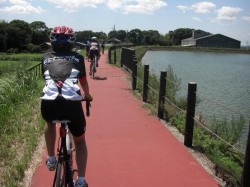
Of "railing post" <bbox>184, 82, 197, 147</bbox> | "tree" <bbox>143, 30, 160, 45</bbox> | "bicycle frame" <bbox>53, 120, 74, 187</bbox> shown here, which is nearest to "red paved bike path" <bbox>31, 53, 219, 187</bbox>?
"railing post" <bbox>184, 82, 197, 147</bbox>

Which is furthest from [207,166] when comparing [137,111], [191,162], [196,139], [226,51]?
[226,51]

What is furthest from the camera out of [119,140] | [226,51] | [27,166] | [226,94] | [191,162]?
[226,51]

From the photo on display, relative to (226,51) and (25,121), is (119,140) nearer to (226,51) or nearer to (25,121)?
(25,121)

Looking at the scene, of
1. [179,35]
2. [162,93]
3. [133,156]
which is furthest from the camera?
[179,35]

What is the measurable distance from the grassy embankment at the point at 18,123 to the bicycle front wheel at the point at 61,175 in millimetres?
1167

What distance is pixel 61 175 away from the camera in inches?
149

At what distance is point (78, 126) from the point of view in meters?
3.80

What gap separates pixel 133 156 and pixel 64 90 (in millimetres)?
2784

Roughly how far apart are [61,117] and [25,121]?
4731 mm

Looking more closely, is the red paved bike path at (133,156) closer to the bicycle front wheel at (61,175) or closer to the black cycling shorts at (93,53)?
the bicycle front wheel at (61,175)

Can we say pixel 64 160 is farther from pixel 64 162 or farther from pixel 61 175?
pixel 61 175

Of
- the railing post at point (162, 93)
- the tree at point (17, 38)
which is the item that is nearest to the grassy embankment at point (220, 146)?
the railing post at point (162, 93)

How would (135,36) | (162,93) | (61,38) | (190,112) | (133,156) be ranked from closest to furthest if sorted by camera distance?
(61,38) → (133,156) → (190,112) → (162,93) → (135,36)

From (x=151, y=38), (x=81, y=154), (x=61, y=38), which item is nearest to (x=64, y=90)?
(x=61, y=38)
